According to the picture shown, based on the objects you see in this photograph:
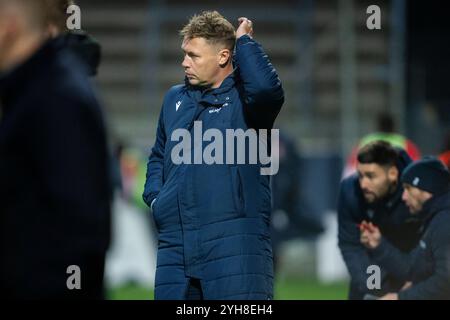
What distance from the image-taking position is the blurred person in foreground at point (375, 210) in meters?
7.12

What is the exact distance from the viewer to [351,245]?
7254 mm

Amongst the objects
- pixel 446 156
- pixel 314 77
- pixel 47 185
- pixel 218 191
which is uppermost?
pixel 314 77

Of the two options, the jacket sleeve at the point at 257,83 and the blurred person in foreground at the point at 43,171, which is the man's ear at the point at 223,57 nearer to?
the jacket sleeve at the point at 257,83

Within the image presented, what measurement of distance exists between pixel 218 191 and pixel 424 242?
1.84 meters

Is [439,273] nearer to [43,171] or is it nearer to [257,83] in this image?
[257,83]

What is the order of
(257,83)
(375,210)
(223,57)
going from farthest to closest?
(375,210), (223,57), (257,83)

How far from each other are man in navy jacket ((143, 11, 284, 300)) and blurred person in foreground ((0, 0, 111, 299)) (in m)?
2.38

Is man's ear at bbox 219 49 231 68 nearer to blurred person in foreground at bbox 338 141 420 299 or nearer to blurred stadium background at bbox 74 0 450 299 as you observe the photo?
blurred person in foreground at bbox 338 141 420 299

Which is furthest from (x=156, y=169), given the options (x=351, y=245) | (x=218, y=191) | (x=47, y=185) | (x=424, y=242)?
(x=47, y=185)

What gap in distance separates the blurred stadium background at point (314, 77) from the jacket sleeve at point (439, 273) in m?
7.52

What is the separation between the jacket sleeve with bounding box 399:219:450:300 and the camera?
6.85 metres

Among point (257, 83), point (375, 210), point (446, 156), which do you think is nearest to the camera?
point (257, 83)

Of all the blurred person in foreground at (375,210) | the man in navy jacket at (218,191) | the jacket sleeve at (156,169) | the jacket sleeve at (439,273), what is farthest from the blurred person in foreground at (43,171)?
the blurred person in foreground at (375,210)
